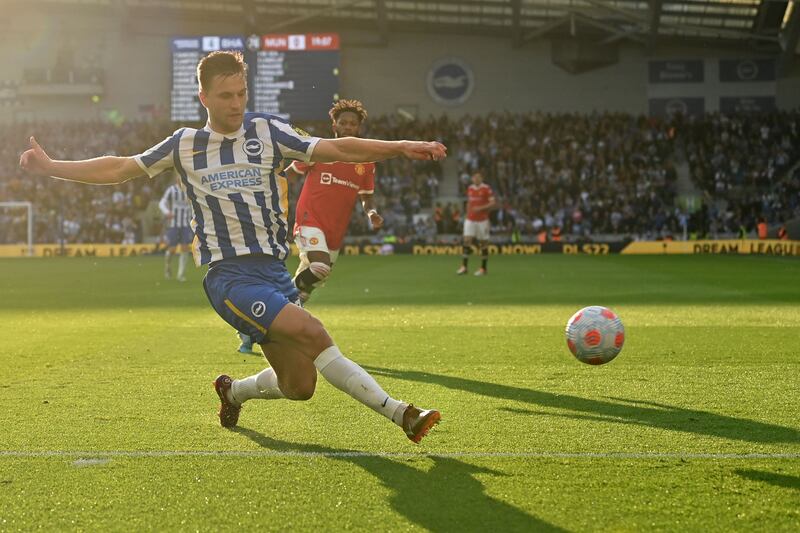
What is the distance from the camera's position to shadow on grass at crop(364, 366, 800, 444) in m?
5.35

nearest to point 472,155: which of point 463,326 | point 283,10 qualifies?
point 283,10

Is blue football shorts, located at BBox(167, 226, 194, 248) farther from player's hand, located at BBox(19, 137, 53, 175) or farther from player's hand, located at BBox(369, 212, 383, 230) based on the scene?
player's hand, located at BBox(19, 137, 53, 175)

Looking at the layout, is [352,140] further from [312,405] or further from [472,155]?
[472,155]

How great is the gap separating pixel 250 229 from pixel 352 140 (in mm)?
799

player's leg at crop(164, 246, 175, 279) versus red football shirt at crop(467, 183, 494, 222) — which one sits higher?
red football shirt at crop(467, 183, 494, 222)

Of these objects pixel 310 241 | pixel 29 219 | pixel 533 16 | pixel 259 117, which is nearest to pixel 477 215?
pixel 310 241

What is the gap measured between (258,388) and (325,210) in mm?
4179

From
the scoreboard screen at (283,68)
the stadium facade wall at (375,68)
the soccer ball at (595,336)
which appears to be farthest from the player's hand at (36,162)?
the stadium facade wall at (375,68)

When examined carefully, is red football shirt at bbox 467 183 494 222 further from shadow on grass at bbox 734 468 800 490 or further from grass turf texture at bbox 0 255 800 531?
shadow on grass at bbox 734 468 800 490

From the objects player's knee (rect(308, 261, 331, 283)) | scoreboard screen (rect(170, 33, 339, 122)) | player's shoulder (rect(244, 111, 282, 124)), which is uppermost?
scoreboard screen (rect(170, 33, 339, 122))

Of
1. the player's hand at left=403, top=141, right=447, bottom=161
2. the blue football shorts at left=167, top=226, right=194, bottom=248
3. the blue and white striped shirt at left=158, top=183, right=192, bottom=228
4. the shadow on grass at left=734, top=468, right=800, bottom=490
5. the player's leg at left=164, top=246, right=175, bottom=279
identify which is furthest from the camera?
the player's leg at left=164, top=246, right=175, bottom=279

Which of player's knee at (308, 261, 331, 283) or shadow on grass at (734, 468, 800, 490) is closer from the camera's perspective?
shadow on grass at (734, 468, 800, 490)

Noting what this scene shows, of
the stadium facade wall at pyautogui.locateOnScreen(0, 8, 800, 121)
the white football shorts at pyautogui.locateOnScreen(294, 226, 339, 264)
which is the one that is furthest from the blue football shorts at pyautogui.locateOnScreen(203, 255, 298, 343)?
the stadium facade wall at pyautogui.locateOnScreen(0, 8, 800, 121)

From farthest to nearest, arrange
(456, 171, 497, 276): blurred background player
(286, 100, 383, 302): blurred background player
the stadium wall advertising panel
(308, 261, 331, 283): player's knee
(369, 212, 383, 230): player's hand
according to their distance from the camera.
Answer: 1. the stadium wall advertising panel
2. (456, 171, 497, 276): blurred background player
3. (286, 100, 383, 302): blurred background player
4. (369, 212, 383, 230): player's hand
5. (308, 261, 331, 283): player's knee
